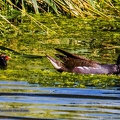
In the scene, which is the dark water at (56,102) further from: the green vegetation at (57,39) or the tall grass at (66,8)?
the tall grass at (66,8)

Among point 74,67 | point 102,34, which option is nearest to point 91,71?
point 74,67

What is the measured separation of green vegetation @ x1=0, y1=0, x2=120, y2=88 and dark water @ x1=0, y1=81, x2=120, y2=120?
→ 0.35m

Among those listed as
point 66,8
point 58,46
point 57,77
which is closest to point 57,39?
point 58,46

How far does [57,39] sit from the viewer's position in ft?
36.7

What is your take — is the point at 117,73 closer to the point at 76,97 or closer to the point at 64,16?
the point at 76,97

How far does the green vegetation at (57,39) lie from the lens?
8.06 meters

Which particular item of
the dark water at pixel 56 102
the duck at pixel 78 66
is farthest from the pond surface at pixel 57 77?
the duck at pixel 78 66

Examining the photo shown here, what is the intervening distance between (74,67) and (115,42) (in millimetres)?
2882

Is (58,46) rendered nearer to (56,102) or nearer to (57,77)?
(57,77)

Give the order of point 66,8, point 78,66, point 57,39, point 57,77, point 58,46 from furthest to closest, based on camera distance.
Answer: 1. point 66,8
2. point 57,39
3. point 58,46
4. point 78,66
5. point 57,77

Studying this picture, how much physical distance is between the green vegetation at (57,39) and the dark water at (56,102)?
1.15 feet

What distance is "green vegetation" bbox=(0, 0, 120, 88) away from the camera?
26.5ft

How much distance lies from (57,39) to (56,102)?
4.76 meters

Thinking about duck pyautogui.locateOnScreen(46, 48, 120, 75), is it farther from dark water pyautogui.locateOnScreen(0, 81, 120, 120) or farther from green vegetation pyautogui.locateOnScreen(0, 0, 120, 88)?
dark water pyautogui.locateOnScreen(0, 81, 120, 120)
